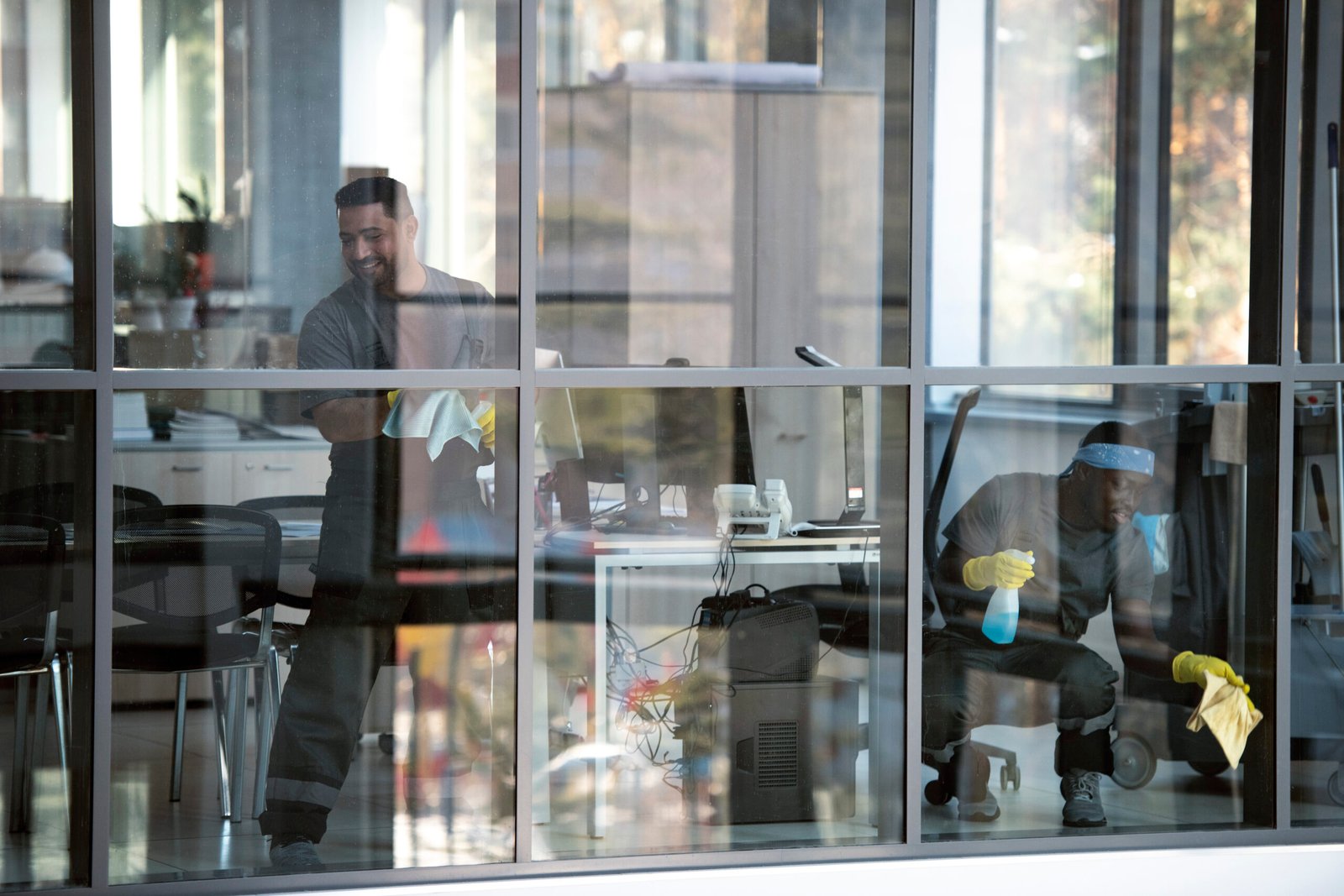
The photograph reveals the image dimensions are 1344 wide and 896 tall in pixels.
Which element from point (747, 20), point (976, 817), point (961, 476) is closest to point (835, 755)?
point (976, 817)

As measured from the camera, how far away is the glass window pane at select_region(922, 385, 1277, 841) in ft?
9.46

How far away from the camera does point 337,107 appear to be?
2744 mm

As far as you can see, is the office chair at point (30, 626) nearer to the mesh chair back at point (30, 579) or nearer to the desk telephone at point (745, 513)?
the mesh chair back at point (30, 579)

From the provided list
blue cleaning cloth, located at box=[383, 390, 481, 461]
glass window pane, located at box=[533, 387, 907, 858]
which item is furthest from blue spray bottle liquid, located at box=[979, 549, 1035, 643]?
blue cleaning cloth, located at box=[383, 390, 481, 461]

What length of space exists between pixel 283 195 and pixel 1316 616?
8.06 ft

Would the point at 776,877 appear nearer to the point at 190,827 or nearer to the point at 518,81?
the point at 190,827

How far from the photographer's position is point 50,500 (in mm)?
2479

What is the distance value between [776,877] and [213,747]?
1348 millimetres

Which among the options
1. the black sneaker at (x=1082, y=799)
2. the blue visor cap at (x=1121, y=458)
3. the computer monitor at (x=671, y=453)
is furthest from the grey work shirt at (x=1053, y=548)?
the computer monitor at (x=671, y=453)

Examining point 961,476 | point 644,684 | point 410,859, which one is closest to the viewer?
point 410,859

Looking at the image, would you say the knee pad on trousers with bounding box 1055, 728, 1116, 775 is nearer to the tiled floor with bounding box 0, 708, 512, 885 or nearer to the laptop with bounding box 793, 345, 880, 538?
the laptop with bounding box 793, 345, 880, 538

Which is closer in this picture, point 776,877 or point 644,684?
point 776,877

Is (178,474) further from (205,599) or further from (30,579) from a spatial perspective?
(30,579)

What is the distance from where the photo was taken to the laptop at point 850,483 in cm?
300
